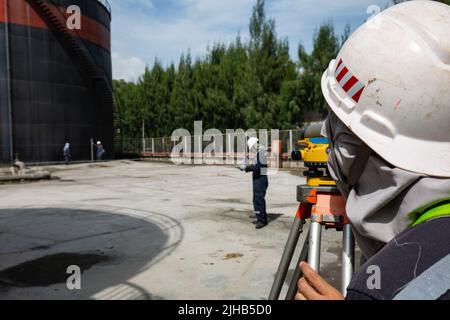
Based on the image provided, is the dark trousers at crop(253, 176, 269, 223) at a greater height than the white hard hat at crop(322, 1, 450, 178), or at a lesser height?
lesser

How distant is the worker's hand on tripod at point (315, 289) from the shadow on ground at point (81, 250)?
286cm

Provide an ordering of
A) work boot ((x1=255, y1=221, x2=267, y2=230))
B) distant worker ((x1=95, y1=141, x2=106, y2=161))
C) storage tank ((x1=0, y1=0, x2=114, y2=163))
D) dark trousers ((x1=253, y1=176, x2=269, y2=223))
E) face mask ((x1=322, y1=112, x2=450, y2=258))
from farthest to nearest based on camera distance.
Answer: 1. distant worker ((x1=95, y1=141, x2=106, y2=161))
2. storage tank ((x1=0, y1=0, x2=114, y2=163))
3. dark trousers ((x1=253, y1=176, x2=269, y2=223))
4. work boot ((x1=255, y1=221, x2=267, y2=230))
5. face mask ((x1=322, y1=112, x2=450, y2=258))

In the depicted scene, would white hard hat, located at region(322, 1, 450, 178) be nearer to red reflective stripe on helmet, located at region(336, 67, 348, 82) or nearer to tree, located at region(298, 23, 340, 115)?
red reflective stripe on helmet, located at region(336, 67, 348, 82)

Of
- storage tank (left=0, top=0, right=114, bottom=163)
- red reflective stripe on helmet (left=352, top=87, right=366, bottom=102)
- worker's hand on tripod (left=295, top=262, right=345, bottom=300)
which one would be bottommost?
worker's hand on tripod (left=295, top=262, right=345, bottom=300)

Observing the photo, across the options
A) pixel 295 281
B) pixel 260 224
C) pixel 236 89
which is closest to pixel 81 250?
pixel 260 224

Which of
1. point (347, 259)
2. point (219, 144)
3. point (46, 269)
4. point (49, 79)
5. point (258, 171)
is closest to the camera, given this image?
point (347, 259)

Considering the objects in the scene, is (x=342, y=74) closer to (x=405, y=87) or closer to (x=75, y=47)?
(x=405, y=87)

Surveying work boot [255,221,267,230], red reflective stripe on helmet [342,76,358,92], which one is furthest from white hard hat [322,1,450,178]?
work boot [255,221,267,230]

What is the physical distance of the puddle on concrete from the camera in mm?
4027

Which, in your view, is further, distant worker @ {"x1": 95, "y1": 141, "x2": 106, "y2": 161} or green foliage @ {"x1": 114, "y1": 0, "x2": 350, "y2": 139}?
distant worker @ {"x1": 95, "y1": 141, "x2": 106, "y2": 161}

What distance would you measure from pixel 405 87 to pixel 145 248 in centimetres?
473

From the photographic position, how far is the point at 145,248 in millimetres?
5238

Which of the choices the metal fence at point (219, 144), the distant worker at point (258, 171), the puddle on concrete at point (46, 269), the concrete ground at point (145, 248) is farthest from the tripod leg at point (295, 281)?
the metal fence at point (219, 144)
